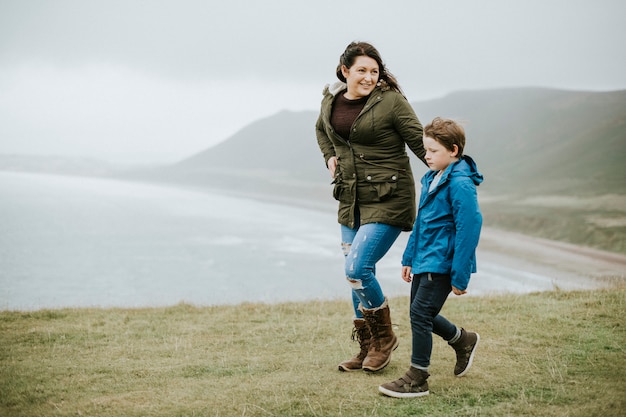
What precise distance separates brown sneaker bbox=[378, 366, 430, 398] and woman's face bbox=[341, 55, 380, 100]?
2.12 metres

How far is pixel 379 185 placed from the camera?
14.4 feet

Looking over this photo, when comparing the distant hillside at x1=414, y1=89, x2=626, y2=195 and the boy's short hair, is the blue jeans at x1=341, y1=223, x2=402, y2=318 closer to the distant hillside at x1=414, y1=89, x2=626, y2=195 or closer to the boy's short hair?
the boy's short hair

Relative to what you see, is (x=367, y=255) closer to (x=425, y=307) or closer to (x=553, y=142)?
(x=425, y=307)

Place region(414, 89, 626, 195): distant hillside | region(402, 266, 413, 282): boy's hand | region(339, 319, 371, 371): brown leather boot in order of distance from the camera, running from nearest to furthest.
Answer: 1. region(402, 266, 413, 282): boy's hand
2. region(339, 319, 371, 371): brown leather boot
3. region(414, 89, 626, 195): distant hillside

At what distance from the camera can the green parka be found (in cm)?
434

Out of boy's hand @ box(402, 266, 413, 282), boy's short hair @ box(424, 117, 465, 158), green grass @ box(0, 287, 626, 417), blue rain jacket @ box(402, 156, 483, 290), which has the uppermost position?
boy's short hair @ box(424, 117, 465, 158)

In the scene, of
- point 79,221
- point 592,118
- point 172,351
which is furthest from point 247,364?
point 592,118

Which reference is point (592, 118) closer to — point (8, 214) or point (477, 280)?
point (477, 280)

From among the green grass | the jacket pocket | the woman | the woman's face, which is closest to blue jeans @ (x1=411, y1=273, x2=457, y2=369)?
the green grass

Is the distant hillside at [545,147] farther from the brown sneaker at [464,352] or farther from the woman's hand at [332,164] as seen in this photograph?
the brown sneaker at [464,352]

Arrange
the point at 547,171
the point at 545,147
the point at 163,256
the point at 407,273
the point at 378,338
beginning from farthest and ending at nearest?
the point at 545,147
the point at 547,171
the point at 163,256
the point at 378,338
the point at 407,273

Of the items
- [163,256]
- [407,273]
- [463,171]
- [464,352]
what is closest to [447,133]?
[463,171]

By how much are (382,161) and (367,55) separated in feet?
2.71

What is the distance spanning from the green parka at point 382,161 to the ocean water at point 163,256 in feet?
56.2
